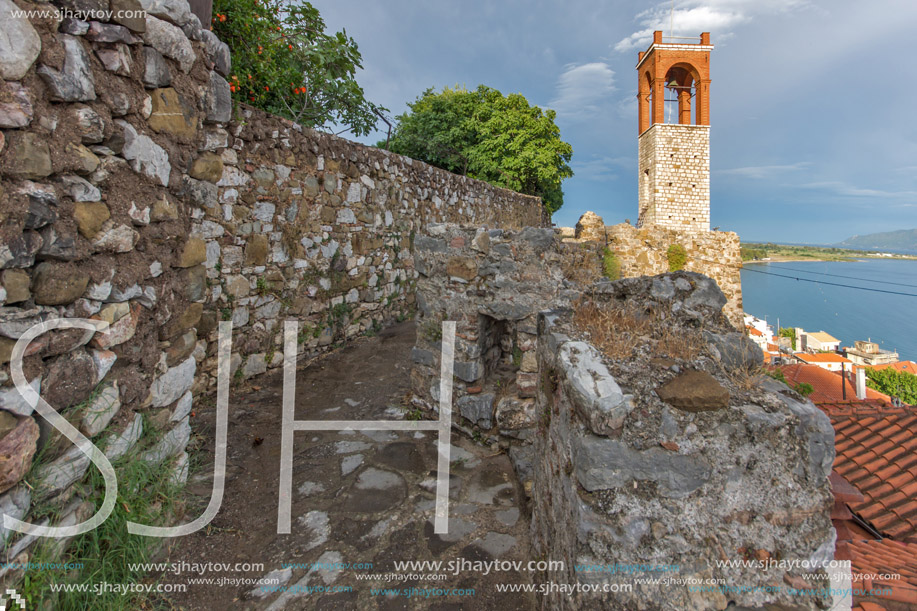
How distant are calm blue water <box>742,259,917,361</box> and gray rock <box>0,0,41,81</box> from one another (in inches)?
Answer: 1685

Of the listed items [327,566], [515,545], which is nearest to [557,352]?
[515,545]

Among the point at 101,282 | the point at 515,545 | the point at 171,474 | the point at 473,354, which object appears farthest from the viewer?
the point at 473,354

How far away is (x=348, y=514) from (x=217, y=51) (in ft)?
8.80

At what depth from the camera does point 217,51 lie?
2.39 meters

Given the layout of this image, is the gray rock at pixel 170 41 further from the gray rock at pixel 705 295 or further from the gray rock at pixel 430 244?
the gray rock at pixel 705 295

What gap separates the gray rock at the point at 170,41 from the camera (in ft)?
6.04

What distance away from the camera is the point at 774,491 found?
131 cm

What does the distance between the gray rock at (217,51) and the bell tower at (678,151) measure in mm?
22520

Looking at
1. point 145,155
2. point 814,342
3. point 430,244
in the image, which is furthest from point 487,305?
point 814,342

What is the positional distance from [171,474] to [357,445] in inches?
51.9

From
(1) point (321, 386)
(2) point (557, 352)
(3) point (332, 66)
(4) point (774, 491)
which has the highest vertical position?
(3) point (332, 66)

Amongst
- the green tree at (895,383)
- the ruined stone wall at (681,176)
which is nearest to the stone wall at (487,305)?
the green tree at (895,383)

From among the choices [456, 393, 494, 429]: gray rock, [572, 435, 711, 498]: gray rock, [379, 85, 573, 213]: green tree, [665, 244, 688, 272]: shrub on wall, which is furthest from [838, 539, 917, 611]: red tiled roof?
[379, 85, 573, 213]: green tree

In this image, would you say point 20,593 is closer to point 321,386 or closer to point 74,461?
point 74,461
